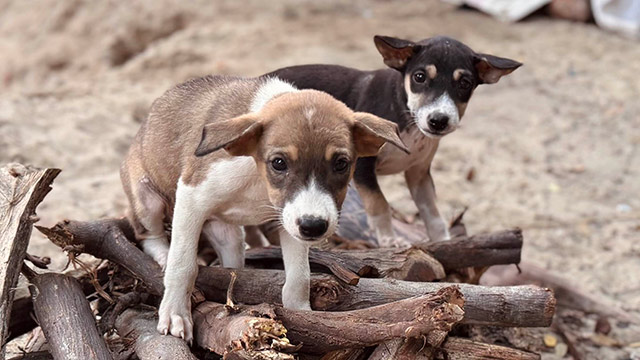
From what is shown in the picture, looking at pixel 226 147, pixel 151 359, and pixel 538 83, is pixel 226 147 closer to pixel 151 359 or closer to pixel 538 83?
pixel 151 359

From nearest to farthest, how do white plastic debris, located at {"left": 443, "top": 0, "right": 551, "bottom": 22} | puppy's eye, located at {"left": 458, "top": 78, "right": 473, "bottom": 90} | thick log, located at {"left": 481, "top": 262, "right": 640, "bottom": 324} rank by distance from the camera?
puppy's eye, located at {"left": 458, "top": 78, "right": 473, "bottom": 90}, thick log, located at {"left": 481, "top": 262, "right": 640, "bottom": 324}, white plastic debris, located at {"left": 443, "top": 0, "right": 551, "bottom": 22}

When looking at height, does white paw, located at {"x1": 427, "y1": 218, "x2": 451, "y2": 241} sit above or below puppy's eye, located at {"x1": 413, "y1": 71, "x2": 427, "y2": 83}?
below

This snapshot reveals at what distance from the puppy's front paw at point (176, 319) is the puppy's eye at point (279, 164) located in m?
0.91

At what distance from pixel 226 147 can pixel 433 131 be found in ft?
4.88

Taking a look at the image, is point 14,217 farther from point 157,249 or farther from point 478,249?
point 478,249

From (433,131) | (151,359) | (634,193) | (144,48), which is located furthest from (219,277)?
(144,48)

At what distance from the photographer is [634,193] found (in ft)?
26.4

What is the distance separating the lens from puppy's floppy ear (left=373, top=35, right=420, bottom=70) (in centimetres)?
460

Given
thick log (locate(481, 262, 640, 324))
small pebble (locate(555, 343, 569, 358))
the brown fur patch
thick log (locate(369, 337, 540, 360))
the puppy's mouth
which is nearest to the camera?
thick log (locate(369, 337, 540, 360))

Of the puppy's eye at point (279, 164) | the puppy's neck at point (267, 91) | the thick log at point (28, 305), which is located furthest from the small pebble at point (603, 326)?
the thick log at point (28, 305)

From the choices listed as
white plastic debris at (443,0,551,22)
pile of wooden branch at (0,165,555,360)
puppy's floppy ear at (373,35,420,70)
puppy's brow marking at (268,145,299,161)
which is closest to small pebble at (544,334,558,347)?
pile of wooden branch at (0,165,555,360)

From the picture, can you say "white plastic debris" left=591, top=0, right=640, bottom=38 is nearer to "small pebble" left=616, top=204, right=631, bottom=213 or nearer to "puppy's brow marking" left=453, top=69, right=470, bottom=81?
"small pebble" left=616, top=204, right=631, bottom=213

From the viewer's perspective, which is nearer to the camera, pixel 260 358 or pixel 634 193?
pixel 260 358

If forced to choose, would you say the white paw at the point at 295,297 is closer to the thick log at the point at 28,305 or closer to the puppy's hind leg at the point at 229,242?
the puppy's hind leg at the point at 229,242
